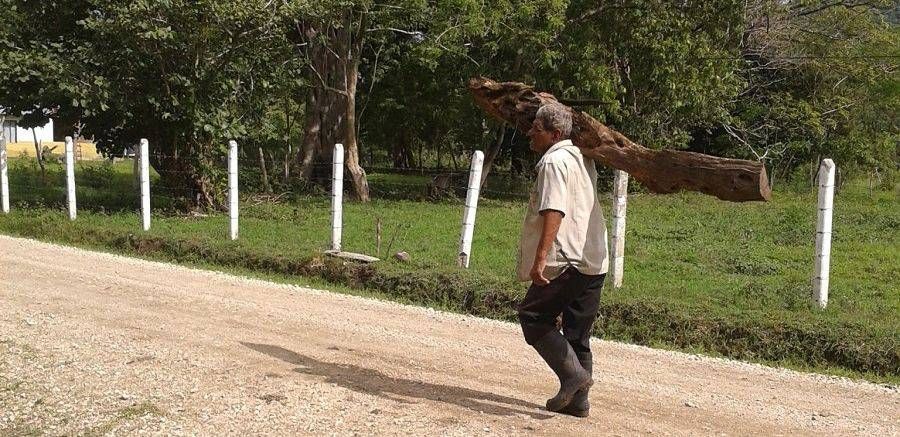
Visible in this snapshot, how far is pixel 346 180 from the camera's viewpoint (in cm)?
2166

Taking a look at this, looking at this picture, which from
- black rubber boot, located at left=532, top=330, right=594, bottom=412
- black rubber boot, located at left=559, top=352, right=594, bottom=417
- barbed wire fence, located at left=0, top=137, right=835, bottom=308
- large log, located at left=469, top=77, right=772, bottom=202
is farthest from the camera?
barbed wire fence, located at left=0, top=137, right=835, bottom=308

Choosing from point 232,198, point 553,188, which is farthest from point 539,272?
point 232,198

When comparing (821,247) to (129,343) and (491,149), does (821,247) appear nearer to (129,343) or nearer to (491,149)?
(129,343)

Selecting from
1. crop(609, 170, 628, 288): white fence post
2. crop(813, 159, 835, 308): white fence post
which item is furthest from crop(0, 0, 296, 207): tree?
crop(813, 159, 835, 308): white fence post

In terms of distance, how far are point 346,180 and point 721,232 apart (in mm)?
9980

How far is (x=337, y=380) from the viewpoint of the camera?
5.72 meters

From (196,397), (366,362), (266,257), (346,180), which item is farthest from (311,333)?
(346,180)

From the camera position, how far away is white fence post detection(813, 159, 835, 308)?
781 centimetres

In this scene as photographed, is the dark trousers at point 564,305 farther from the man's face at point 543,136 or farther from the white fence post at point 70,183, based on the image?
the white fence post at point 70,183

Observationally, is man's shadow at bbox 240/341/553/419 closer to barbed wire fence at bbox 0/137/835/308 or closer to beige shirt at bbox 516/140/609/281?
beige shirt at bbox 516/140/609/281

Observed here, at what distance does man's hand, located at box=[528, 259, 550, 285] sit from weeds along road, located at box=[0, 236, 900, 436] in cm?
83

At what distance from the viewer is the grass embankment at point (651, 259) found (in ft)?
23.9

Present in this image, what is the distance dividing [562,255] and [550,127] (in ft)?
2.43

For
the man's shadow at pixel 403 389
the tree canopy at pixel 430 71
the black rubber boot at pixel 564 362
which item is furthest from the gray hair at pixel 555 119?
the tree canopy at pixel 430 71
